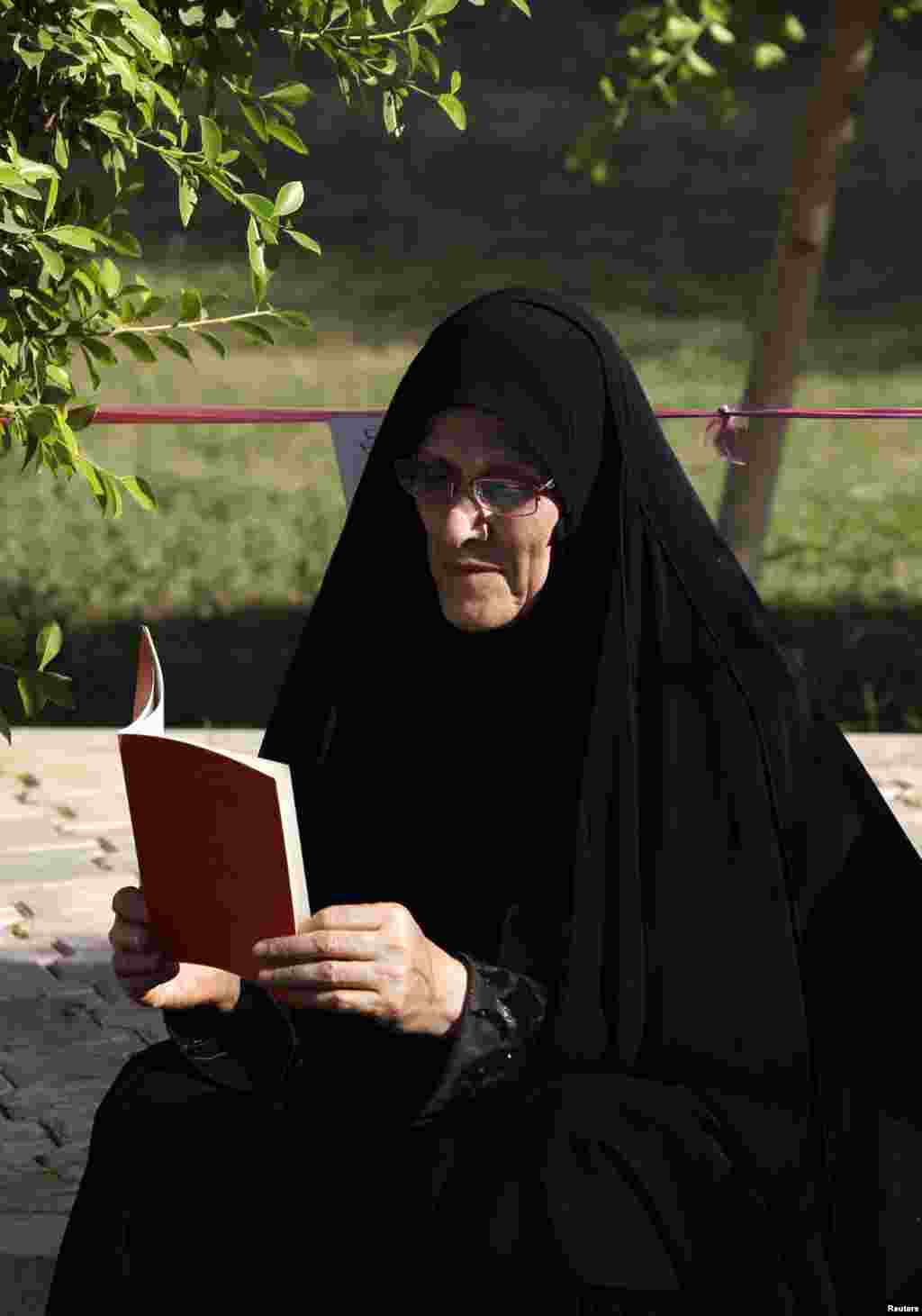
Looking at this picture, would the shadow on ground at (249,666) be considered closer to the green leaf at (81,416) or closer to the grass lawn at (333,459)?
the grass lawn at (333,459)

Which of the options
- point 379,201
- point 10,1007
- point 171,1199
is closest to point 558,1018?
point 171,1199

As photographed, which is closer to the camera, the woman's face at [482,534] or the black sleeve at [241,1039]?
the woman's face at [482,534]

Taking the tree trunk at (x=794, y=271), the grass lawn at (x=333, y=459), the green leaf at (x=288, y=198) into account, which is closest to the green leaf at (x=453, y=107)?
the green leaf at (x=288, y=198)

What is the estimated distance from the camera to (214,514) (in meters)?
12.3

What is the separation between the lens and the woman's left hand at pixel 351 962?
2.38 meters

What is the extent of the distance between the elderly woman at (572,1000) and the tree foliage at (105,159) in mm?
512

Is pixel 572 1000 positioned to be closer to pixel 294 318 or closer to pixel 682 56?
pixel 294 318

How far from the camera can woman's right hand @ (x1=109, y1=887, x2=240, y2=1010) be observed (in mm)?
2637

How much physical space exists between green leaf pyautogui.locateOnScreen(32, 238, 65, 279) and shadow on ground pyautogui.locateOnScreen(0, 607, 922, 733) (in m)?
5.02

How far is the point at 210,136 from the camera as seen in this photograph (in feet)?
10.2

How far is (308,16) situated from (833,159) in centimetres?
527

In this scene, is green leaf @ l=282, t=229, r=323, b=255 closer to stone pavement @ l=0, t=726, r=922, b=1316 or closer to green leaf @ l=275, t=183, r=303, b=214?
green leaf @ l=275, t=183, r=303, b=214

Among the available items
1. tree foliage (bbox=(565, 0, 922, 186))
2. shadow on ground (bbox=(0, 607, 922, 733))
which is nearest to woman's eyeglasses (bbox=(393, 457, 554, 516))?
tree foliage (bbox=(565, 0, 922, 186))

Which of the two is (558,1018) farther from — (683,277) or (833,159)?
(683,277)
